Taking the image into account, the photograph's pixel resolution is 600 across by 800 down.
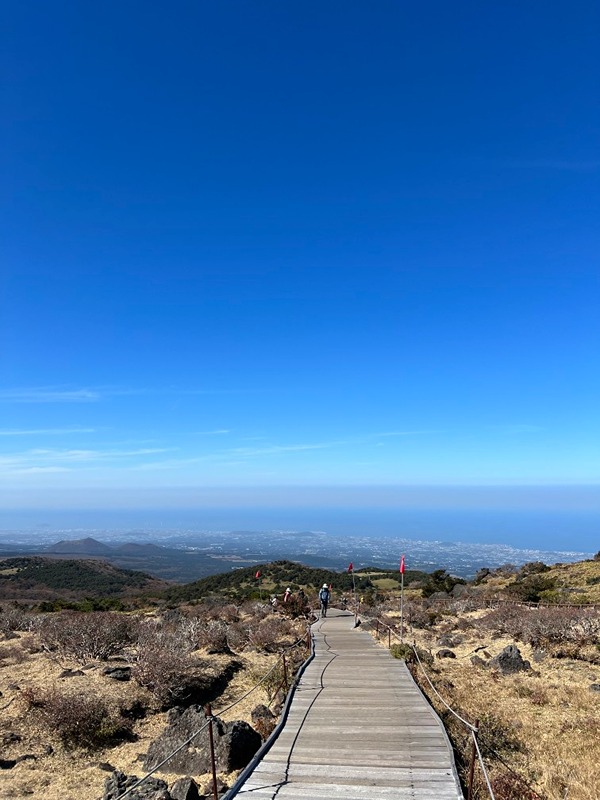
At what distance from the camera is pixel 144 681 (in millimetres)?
13477

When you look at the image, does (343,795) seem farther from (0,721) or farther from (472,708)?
(0,721)

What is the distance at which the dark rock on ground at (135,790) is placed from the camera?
751 centimetres

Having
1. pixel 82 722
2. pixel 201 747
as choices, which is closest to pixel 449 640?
pixel 201 747

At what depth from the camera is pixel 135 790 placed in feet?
25.6

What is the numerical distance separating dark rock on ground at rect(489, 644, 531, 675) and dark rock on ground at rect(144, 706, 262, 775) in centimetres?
948

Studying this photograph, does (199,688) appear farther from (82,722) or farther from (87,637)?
(87,637)

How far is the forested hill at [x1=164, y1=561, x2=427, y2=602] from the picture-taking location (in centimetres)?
4347

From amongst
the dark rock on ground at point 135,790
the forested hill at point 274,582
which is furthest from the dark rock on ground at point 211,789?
the forested hill at point 274,582

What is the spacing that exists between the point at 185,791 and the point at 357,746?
2.82 m

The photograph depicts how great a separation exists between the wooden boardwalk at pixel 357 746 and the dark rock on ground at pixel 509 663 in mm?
4404

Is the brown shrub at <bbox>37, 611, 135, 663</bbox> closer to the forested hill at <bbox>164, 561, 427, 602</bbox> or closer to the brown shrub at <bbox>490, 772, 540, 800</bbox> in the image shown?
the brown shrub at <bbox>490, 772, 540, 800</bbox>

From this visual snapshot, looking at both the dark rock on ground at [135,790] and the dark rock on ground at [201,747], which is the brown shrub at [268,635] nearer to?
the dark rock on ground at [201,747]

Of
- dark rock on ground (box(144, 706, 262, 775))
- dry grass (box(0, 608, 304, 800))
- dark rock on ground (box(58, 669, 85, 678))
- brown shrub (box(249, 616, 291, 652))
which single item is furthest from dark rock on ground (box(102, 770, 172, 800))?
brown shrub (box(249, 616, 291, 652))

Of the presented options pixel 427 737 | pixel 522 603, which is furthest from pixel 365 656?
pixel 522 603
